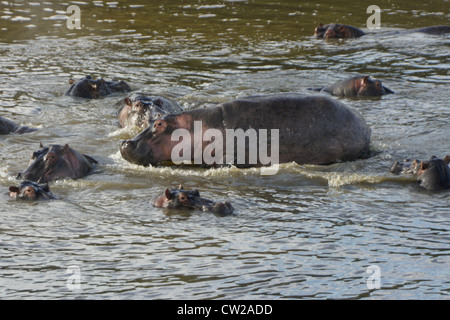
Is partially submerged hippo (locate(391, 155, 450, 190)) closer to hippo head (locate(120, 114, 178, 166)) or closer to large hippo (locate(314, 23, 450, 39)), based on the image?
hippo head (locate(120, 114, 178, 166))

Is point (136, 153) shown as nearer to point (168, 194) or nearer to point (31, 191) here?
point (31, 191)

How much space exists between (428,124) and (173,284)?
5779 millimetres

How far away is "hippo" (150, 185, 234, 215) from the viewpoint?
7.34m

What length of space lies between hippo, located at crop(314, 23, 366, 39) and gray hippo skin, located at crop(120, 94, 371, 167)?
8474mm

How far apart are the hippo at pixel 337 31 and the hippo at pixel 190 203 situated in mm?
10395

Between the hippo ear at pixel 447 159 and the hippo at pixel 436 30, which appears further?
the hippo at pixel 436 30

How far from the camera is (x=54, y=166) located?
859 centimetres

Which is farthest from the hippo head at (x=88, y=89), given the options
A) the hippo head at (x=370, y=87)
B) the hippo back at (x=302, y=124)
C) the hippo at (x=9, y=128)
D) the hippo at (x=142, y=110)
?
the hippo back at (x=302, y=124)

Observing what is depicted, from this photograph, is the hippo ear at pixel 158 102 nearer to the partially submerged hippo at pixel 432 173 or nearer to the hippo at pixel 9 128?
the hippo at pixel 9 128

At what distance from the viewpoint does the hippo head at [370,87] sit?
12.6 metres

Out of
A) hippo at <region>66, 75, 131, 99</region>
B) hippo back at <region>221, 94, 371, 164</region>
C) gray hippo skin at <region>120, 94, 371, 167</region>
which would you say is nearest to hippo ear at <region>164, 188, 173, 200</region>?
gray hippo skin at <region>120, 94, 371, 167</region>

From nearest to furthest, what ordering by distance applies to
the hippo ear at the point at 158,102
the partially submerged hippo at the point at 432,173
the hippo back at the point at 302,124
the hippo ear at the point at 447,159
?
the partially submerged hippo at the point at 432,173, the hippo ear at the point at 447,159, the hippo back at the point at 302,124, the hippo ear at the point at 158,102

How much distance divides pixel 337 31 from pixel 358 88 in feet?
16.4

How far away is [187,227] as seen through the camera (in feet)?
23.2
